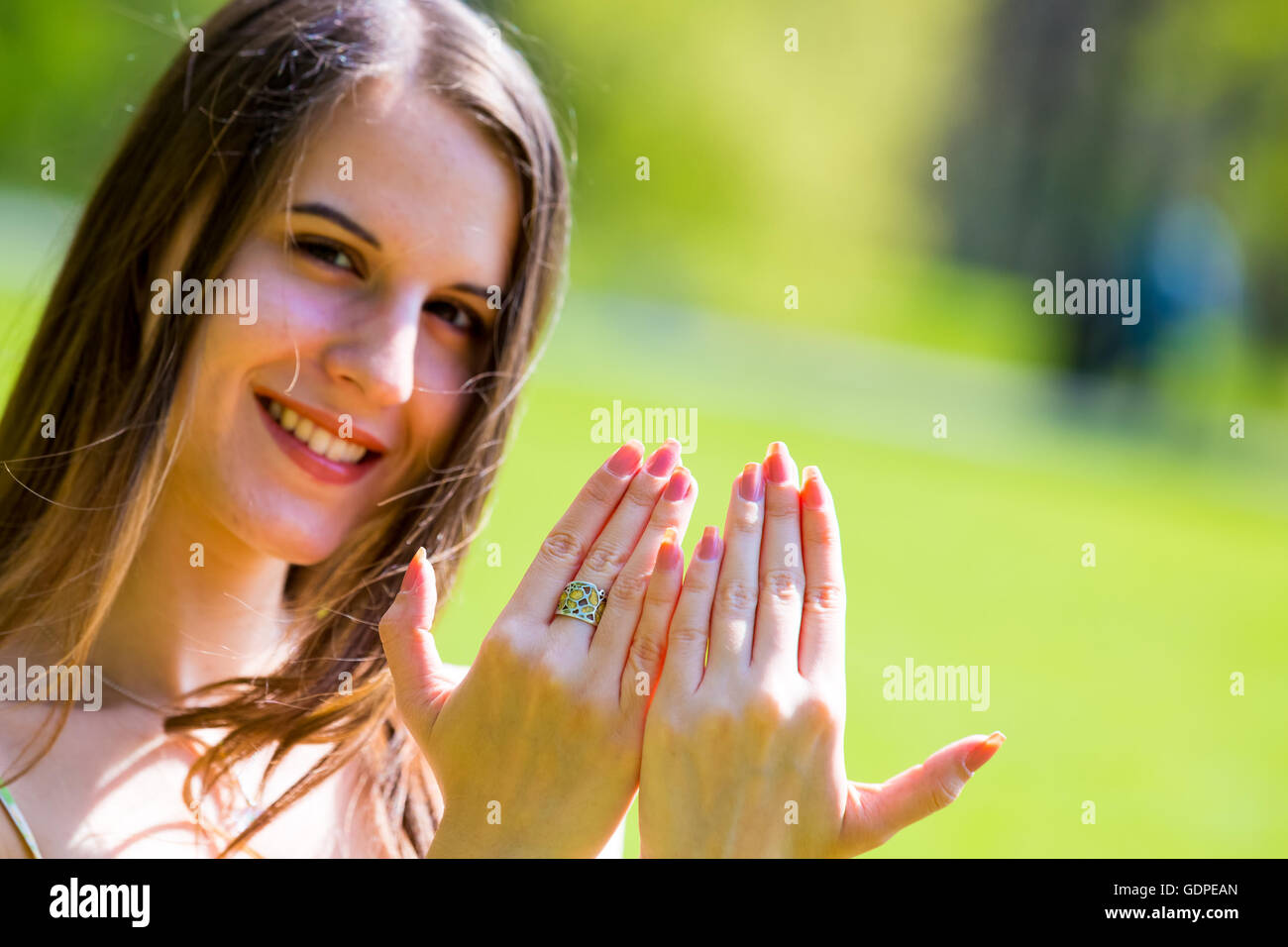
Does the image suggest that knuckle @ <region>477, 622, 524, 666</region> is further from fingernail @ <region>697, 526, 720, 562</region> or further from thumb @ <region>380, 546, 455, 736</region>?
fingernail @ <region>697, 526, 720, 562</region>

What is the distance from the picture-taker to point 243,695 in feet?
8.33

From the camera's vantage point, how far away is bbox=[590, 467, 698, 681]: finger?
1.95 m

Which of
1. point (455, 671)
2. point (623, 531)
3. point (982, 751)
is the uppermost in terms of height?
point (623, 531)

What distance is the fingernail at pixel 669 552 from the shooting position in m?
1.98

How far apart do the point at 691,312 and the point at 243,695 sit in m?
23.2

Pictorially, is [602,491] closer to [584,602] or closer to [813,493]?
[584,602]

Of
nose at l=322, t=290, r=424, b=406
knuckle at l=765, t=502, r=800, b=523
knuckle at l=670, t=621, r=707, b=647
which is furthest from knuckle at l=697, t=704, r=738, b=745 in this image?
nose at l=322, t=290, r=424, b=406

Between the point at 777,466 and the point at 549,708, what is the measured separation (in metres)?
0.50

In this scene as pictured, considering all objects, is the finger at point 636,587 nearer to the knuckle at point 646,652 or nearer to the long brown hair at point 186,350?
the knuckle at point 646,652

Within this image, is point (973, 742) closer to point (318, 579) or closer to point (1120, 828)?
point (318, 579)

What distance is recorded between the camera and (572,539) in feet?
6.58

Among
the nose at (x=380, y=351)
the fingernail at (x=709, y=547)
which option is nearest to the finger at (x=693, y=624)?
the fingernail at (x=709, y=547)

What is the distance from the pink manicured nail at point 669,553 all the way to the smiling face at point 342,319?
66 cm

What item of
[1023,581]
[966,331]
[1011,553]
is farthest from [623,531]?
[966,331]
